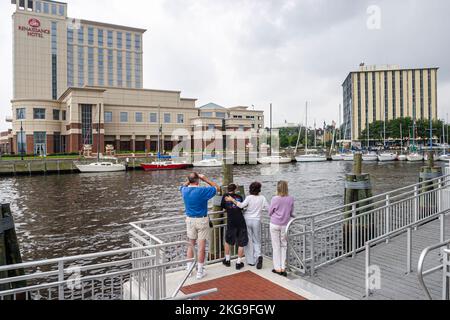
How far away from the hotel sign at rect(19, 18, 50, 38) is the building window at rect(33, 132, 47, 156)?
4814cm

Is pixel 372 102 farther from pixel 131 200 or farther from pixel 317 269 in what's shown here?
pixel 317 269

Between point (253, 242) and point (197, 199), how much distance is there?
174cm

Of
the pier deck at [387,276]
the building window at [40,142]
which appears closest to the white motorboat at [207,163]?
the building window at [40,142]

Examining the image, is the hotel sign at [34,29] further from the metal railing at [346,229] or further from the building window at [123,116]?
the metal railing at [346,229]

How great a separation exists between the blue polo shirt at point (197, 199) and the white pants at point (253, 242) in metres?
1.17

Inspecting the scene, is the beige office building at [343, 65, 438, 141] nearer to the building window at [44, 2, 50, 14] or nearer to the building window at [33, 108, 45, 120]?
the building window at [44, 2, 50, 14]

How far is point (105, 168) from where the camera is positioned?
187ft

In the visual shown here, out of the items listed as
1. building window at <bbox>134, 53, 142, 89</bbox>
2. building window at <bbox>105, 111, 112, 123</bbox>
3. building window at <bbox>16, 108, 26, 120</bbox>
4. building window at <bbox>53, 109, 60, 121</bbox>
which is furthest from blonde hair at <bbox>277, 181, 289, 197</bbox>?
building window at <bbox>134, 53, 142, 89</bbox>

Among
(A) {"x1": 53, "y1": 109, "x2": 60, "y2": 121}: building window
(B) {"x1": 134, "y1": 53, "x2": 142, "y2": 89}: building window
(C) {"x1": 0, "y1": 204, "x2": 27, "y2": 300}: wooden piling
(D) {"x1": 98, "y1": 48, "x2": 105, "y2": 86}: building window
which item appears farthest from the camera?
(B) {"x1": 134, "y1": 53, "x2": 142, "y2": 89}: building window

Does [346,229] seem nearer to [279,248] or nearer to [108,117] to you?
[279,248]

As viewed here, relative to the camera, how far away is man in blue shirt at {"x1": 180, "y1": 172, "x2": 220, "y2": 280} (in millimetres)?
7223

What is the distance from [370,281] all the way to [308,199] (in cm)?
2300

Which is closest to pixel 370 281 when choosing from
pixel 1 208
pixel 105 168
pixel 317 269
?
pixel 317 269
